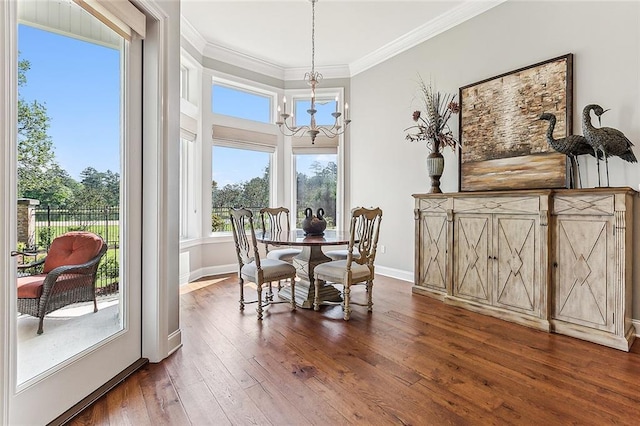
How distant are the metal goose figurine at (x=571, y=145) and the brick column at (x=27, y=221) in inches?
145

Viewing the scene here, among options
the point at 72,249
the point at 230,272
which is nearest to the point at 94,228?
the point at 72,249

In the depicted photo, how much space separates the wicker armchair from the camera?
A: 1.51 metres

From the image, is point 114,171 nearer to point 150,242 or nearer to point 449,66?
point 150,242

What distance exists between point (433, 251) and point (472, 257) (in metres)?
0.48

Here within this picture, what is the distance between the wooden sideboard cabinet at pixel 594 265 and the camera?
237cm

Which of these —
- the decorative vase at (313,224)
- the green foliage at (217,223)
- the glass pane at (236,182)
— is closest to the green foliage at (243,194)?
the glass pane at (236,182)

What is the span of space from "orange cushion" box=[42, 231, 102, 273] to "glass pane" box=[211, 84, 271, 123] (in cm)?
337

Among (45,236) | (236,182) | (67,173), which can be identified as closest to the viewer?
(45,236)

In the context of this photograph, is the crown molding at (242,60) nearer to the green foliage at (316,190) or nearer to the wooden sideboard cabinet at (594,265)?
the green foliage at (316,190)

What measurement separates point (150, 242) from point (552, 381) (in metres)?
2.69

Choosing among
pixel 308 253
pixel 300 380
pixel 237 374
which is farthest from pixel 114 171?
pixel 308 253

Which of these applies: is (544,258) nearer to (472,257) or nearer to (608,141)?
(472,257)

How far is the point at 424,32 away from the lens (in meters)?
4.15

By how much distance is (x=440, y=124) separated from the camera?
3.76 m
